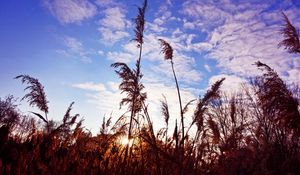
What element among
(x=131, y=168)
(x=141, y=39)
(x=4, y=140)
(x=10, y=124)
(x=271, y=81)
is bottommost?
(x=131, y=168)

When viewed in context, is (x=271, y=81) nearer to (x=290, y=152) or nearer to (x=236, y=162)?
(x=290, y=152)

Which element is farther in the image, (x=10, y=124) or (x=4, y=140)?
(x=10, y=124)

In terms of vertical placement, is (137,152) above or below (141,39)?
below

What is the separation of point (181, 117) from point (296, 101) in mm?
2664

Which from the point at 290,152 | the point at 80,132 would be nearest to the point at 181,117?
the point at 80,132

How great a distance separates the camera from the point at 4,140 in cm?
375

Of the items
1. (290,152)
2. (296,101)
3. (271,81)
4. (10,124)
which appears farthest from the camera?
(271,81)

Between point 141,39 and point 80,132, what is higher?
point 141,39

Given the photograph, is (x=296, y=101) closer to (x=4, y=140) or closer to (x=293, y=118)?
(x=293, y=118)

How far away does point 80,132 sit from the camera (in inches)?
130

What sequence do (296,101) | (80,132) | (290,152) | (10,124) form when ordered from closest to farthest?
(80,132), (10,124), (290,152), (296,101)

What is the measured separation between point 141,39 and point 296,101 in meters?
3.07

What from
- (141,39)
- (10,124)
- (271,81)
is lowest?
(10,124)

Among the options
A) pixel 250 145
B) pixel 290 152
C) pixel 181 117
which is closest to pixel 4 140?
pixel 181 117
